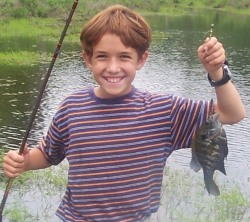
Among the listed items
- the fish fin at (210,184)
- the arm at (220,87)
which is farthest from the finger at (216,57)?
the fish fin at (210,184)

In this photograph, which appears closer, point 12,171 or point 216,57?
point 216,57

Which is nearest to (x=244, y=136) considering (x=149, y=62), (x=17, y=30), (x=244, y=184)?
(x=244, y=184)

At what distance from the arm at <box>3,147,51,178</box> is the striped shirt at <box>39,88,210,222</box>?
0.90 ft

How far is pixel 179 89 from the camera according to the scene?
21.4 m

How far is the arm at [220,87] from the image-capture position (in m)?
2.41

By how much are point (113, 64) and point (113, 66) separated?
11mm

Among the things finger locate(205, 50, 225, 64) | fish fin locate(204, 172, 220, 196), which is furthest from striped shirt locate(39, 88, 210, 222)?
finger locate(205, 50, 225, 64)

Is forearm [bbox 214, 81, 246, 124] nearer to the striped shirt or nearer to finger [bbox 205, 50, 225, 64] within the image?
the striped shirt

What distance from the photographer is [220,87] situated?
2.59 m

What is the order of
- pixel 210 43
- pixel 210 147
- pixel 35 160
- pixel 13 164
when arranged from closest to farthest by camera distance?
pixel 210 43
pixel 210 147
pixel 13 164
pixel 35 160

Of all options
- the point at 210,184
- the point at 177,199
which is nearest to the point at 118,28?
the point at 210,184

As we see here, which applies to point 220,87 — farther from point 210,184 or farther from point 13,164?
point 13,164

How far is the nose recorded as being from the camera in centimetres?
261

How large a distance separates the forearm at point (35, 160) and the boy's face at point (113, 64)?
56 centimetres
